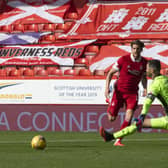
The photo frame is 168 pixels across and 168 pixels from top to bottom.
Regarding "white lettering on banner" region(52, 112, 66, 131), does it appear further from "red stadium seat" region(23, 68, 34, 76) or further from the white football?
the white football

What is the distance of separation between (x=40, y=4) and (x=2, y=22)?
1570mm

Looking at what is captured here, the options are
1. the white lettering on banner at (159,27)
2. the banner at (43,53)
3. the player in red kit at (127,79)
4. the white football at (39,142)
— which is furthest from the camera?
the white lettering on banner at (159,27)

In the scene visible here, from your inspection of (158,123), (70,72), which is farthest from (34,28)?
(158,123)

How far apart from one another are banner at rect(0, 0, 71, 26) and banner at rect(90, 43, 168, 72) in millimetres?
3801

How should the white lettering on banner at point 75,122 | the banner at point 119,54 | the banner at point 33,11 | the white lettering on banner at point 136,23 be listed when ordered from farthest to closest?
the banner at point 33,11 < the white lettering on banner at point 136,23 < the banner at point 119,54 < the white lettering on banner at point 75,122

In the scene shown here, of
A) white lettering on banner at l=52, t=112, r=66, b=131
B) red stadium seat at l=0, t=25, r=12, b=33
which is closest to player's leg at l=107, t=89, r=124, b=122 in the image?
white lettering on banner at l=52, t=112, r=66, b=131

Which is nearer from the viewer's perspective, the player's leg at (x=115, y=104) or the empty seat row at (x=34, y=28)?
the player's leg at (x=115, y=104)

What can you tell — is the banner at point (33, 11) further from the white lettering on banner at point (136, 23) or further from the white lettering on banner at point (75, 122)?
the white lettering on banner at point (75, 122)

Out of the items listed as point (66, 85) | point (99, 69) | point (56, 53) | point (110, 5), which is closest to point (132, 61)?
point (66, 85)

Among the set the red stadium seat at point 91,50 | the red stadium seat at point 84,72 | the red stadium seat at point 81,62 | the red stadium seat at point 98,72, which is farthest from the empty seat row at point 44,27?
the red stadium seat at point 84,72

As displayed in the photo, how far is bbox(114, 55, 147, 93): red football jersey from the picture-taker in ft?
38.9

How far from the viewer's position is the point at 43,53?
21.2m

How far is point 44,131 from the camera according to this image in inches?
682

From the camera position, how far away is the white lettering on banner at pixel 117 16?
22011mm
